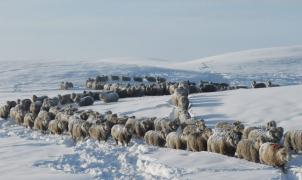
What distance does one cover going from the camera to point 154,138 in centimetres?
1862

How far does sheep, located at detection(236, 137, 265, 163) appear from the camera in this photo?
14641 millimetres

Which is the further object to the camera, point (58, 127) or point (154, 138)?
point (58, 127)

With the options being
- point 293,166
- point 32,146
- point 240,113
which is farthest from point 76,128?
point 293,166

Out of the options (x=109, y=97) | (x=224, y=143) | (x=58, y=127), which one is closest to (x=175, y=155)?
(x=224, y=143)

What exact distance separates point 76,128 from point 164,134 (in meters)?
4.47

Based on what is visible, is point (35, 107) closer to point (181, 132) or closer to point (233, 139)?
point (181, 132)

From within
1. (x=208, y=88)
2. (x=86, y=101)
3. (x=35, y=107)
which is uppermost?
(x=208, y=88)

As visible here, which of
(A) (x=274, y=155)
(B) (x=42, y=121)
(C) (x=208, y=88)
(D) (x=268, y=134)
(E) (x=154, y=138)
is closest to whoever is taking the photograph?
(A) (x=274, y=155)

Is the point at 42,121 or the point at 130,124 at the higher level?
the point at 130,124

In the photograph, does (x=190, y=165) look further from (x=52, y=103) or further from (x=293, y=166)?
(x=52, y=103)

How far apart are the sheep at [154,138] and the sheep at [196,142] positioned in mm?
1493

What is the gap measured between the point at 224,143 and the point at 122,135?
465 cm

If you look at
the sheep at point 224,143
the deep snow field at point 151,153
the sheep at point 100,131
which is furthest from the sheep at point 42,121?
the sheep at point 224,143

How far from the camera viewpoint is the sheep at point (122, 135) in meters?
19.3
